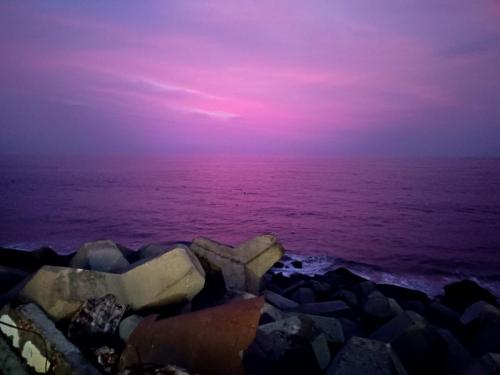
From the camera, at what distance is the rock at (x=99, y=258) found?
5.78 m

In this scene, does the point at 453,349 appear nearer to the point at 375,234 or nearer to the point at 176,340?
the point at 176,340

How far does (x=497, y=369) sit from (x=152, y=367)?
165 inches

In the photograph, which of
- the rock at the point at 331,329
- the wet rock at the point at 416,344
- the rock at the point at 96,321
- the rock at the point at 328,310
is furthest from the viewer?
the rock at the point at 328,310

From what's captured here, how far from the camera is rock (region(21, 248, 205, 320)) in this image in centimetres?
426

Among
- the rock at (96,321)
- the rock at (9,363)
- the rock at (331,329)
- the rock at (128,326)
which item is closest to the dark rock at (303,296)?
the rock at (331,329)

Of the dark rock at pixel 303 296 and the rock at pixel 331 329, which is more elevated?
the rock at pixel 331 329

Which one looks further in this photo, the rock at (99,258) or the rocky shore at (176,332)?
the rock at (99,258)

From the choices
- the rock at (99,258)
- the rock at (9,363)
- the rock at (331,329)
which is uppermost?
the rock at (99,258)

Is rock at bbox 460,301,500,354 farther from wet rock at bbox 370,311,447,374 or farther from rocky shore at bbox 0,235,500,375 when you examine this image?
wet rock at bbox 370,311,447,374

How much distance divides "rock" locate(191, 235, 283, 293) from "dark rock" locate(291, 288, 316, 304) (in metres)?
1.40

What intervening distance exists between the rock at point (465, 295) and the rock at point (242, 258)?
7.60m

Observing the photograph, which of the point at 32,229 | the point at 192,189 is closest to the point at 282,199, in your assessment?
the point at 192,189

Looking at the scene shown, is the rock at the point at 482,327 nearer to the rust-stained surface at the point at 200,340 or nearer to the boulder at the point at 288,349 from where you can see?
the boulder at the point at 288,349

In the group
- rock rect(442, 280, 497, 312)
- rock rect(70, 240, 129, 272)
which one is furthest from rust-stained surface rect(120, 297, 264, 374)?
rock rect(442, 280, 497, 312)
